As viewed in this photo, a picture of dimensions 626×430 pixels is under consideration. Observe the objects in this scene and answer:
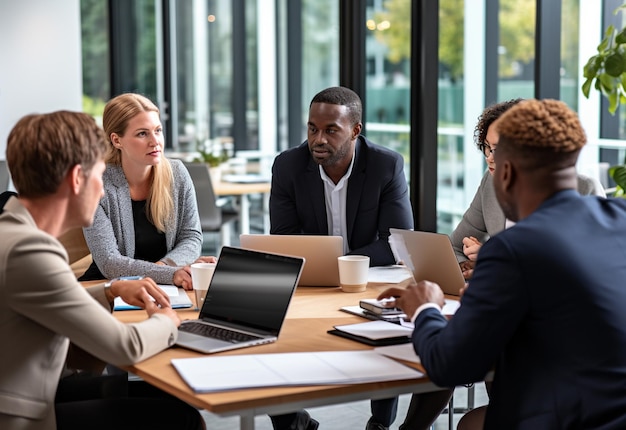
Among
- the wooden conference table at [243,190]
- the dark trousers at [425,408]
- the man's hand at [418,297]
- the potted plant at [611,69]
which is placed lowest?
the dark trousers at [425,408]

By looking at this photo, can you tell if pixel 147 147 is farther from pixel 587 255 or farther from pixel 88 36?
pixel 88 36

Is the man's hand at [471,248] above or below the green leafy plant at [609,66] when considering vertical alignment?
below

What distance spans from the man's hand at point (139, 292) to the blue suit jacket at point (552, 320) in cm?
86

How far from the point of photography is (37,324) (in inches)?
73.8

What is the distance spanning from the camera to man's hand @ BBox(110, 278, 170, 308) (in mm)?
2307

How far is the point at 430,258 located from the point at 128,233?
3.88 feet

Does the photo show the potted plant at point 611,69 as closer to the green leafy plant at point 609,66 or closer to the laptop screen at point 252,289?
the green leafy plant at point 609,66

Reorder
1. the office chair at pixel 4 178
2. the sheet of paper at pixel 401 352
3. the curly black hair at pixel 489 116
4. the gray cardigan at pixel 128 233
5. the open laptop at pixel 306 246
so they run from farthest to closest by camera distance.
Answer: the office chair at pixel 4 178 → the curly black hair at pixel 489 116 → the gray cardigan at pixel 128 233 → the open laptop at pixel 306 246 → the sheet of paper at pixel 401 352

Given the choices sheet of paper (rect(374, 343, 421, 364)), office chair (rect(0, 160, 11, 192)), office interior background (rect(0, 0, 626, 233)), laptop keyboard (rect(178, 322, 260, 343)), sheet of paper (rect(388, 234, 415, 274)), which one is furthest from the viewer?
office chair (rect(0, 160, 11, 192))

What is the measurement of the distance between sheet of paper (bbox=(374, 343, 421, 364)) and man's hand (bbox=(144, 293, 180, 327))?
51 centimetres

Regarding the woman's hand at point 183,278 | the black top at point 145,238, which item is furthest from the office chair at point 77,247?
the woman's hand at point 183,278

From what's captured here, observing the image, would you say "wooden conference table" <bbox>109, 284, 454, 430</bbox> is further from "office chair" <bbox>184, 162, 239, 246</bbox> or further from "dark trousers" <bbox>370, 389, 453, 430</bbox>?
"office chair" <bbox>184, 162, 239, 246</bbox>

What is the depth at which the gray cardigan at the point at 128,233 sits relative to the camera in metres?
2.99

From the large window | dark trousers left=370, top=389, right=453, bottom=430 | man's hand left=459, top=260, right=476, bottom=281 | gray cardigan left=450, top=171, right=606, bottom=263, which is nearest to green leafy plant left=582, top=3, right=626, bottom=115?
gray cardigan left=450, top=171, right=606, bottom=263
